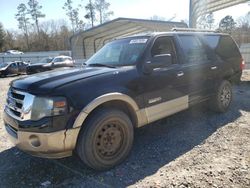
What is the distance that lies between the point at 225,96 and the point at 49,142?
14.9 ft

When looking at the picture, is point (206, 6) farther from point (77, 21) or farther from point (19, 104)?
point (77, 21)

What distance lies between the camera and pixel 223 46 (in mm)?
6062

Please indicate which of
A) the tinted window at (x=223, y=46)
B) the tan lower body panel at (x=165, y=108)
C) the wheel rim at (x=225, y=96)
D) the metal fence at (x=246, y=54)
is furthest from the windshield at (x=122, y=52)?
the metal fence at (x=246, y=54)

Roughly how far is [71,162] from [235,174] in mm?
2393

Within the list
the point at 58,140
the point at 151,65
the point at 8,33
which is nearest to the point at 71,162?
the point at 58,140

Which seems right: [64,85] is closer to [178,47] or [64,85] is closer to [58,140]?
[58,140]

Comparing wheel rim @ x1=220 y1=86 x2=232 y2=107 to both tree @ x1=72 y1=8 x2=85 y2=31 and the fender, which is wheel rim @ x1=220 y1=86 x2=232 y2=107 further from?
tree @ x1=72 y1=8 x2=85 y2=31

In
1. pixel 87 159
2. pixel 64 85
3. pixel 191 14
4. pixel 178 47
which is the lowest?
pixel 87 159

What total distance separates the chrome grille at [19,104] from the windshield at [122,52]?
1561 millimetres

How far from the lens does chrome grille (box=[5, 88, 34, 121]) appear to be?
10.3 feet

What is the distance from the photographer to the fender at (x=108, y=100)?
3.18 meters

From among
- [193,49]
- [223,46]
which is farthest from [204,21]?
[193,49]

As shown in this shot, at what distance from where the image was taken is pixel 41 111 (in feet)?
10.1

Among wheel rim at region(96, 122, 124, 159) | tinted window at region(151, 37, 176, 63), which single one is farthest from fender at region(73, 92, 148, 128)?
tinted window at region(151, 37, 176, 63)
